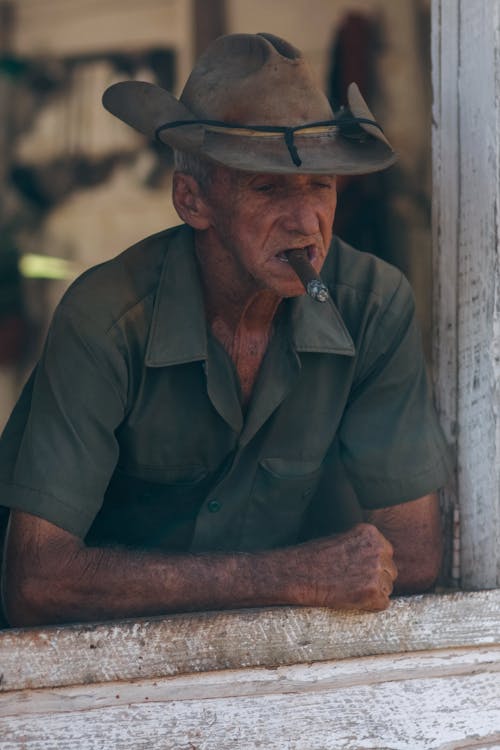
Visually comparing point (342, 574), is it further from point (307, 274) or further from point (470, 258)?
point (470, 258)

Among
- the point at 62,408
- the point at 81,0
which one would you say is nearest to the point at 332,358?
the point at 62,408

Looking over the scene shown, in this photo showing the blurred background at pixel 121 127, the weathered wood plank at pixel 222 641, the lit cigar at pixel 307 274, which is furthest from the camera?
the blurred background at pixel 121 127

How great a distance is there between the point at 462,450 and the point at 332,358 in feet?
1.29

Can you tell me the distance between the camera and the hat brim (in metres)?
2.71

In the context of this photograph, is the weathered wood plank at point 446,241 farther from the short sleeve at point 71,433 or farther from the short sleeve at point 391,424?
the short sleeve at point 71,433

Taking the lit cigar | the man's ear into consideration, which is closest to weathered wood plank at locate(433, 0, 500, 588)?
the lit cigar

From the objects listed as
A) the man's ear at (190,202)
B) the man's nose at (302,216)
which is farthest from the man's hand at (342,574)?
the man's ear at (190,202)

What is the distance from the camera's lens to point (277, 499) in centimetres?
307

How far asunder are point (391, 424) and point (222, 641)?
68cm

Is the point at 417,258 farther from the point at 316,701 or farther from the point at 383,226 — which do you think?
the point at 316,701

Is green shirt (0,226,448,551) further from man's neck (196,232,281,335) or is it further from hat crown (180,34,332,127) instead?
hat crown (180,34,332,127)

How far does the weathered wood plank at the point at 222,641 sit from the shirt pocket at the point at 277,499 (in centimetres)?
36

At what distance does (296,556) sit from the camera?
2.77 meters

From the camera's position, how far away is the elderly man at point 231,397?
275 centimetres
